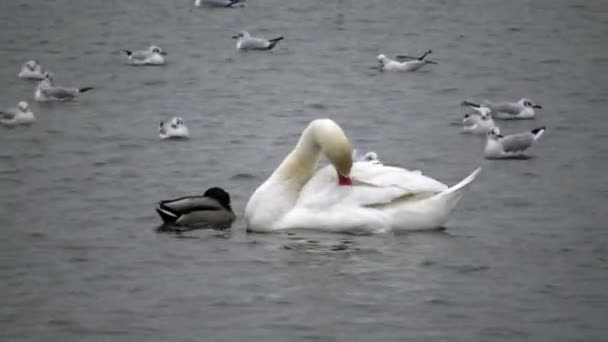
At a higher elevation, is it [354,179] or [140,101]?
[354,179]

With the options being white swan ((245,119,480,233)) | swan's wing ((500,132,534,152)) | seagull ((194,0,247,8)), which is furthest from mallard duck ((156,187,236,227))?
seagull ((194,0,247,8))

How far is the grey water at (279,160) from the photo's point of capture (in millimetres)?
15086

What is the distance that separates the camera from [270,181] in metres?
18.7

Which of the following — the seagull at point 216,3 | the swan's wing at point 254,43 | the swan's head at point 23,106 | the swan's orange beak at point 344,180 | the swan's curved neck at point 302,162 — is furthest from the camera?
the seagull at point 216,3

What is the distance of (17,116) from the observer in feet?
84.2

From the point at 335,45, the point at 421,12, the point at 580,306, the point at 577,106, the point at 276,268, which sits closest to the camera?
the point at 580,306

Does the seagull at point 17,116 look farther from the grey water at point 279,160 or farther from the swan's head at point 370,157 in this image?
the swan's head at point 370,157

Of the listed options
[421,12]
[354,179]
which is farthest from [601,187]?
[421,12]

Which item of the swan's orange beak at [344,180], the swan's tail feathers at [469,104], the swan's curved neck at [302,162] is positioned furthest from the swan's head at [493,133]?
the swan's orange beak at [344,180]

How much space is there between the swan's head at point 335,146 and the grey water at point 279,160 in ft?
2.30

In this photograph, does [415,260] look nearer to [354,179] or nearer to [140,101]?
[354,179]

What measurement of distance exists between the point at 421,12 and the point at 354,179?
2212 cm

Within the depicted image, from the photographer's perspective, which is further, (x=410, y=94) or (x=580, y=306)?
(x=410, y=94)

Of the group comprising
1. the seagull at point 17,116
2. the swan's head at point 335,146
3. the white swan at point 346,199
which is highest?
the swan's head at point 335,146
